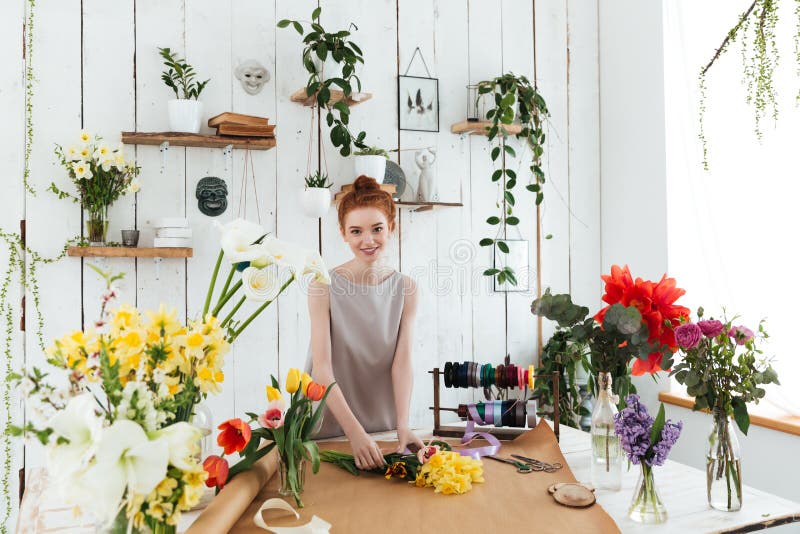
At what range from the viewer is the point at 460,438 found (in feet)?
6.37

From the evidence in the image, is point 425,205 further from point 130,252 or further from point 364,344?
point 130,252

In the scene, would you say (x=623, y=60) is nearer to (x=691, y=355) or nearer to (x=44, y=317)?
(x=691, y=355)

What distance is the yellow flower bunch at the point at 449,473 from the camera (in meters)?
1.45

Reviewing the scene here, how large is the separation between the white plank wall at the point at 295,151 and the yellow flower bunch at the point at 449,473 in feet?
5.34

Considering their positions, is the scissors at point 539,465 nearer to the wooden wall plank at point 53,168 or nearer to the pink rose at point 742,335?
the pink rose at point 742,335

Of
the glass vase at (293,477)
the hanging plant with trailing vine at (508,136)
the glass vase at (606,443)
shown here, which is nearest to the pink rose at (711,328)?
the glass vase at (606,443)

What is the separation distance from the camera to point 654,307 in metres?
1.44

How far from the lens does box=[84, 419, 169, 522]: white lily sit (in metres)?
0.72

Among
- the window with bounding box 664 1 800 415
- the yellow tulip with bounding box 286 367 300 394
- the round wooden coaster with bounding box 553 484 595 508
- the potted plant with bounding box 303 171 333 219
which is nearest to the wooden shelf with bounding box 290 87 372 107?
the potted plant with bounding box 303 171 333 219

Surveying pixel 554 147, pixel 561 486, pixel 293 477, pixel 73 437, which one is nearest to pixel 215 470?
pixel 293 477

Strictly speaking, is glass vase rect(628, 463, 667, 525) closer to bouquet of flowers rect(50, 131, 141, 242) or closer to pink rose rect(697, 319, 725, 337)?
pink rose rect(697, 319, 725, 337)

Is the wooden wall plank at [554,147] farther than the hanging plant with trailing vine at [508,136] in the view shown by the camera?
Yes

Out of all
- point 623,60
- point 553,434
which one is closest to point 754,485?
point 553,434

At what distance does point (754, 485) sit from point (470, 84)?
2292mm
